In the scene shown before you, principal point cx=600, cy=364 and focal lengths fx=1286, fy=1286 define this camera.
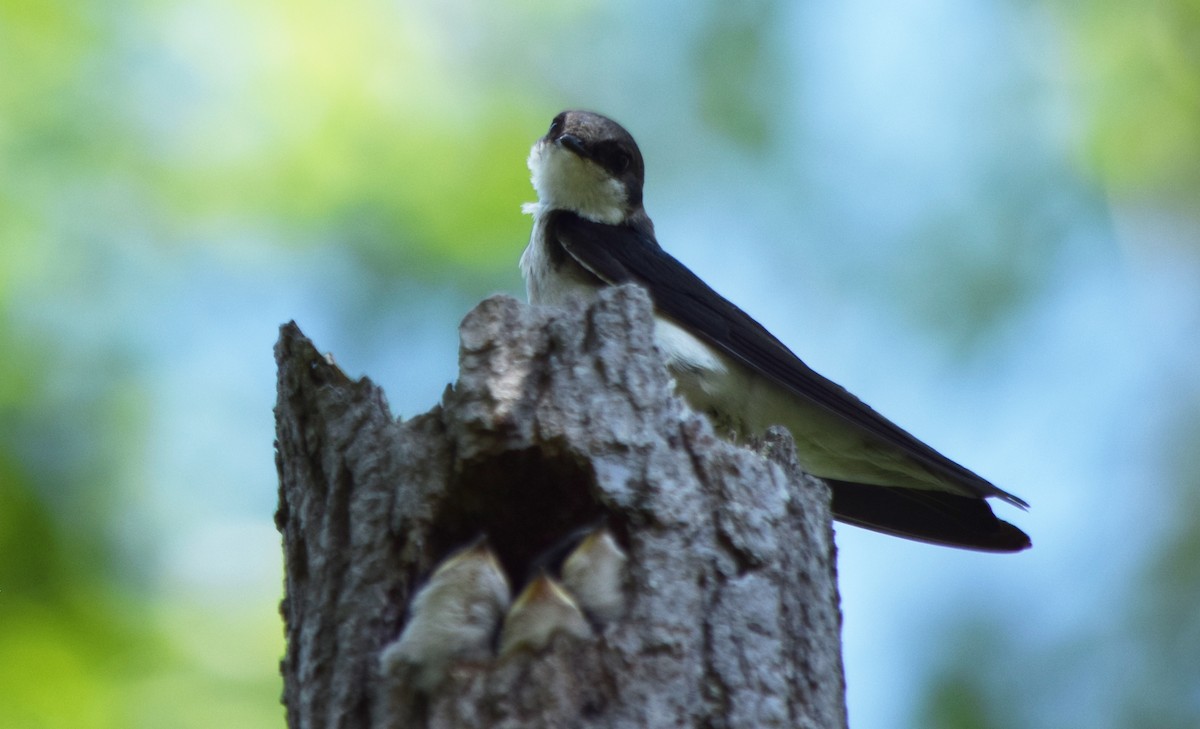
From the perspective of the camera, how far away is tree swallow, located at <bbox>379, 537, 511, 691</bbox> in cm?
232

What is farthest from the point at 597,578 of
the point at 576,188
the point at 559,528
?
the point at 576,188

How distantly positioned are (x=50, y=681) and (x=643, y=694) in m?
3.90

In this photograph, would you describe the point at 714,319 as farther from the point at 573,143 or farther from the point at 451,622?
the point at 451,622

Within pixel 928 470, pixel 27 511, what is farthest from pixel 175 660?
pixel 928 470

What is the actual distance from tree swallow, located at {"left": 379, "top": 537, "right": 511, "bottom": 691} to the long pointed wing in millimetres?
2223

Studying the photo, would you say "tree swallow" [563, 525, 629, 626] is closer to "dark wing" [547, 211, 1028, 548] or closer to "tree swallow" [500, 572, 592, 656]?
"tree swallow" [500, 572, 592, 656]

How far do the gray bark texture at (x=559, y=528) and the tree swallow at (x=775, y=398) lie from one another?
1.52 m

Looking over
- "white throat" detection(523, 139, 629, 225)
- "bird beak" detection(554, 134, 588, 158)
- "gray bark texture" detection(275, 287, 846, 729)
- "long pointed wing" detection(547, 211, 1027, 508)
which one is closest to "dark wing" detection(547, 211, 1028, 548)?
"long pointed wing" detection(547, 211, 1027, 508)

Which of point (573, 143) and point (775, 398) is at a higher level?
point (573, 143)

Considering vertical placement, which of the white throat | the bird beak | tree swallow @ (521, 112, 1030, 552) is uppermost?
the bird beak

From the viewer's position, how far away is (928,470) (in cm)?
463

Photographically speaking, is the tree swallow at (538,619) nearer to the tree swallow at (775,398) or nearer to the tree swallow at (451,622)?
the tree swallow at (451,622)

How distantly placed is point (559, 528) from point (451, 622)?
60cm

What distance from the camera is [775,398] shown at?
484 centimetres
